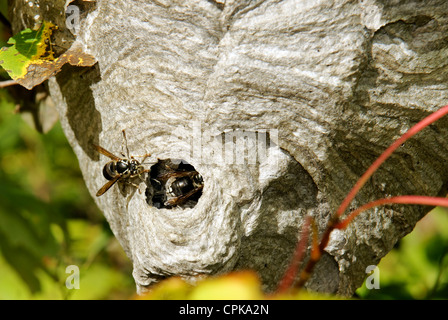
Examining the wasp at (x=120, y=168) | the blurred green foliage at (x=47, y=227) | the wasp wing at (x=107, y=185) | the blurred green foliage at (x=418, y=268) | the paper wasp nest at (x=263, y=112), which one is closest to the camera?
the paper wasp nest at (x=263, y=112)

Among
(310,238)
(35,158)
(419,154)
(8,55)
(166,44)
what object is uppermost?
(166,44)

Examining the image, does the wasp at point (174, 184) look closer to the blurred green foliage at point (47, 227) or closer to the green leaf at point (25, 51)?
the green leaf at point (25, 51)

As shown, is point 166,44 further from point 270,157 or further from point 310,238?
point 310,238

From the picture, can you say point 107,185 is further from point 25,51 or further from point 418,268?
point 418,268

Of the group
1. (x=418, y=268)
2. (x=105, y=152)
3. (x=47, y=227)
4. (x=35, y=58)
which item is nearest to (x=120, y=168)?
(x=105, y=152)

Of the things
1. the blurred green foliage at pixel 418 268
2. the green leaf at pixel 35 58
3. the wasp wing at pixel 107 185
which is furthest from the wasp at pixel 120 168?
the blurred green foliage at pixel 418 268

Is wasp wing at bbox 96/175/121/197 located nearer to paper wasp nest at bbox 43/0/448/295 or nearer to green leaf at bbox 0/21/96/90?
paper wasp nest at bbox 43/0/448/295

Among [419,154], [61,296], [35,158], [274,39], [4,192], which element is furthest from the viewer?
[35,158]
